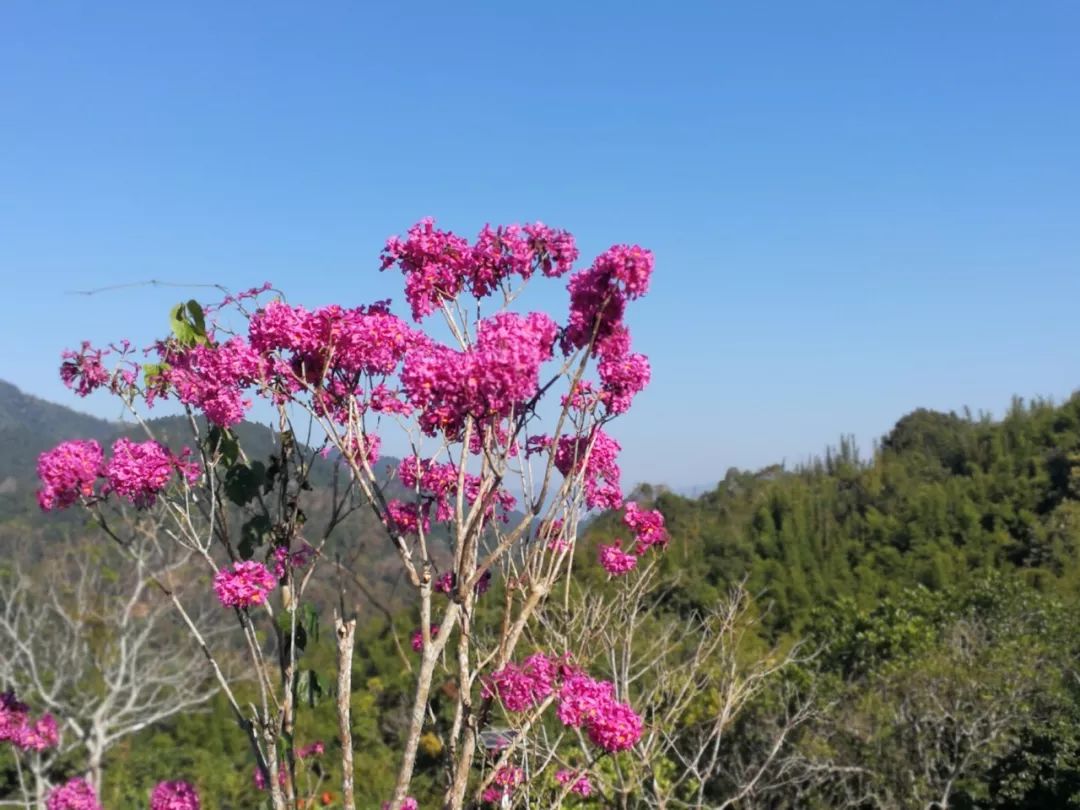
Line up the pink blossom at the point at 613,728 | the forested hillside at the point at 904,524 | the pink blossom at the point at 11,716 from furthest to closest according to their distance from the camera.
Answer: the forested hillside at the point at 904,524 → the pink blossom at the point at 11,716 → the pink blossom at the point at 613,728

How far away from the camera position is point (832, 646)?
11586 mm

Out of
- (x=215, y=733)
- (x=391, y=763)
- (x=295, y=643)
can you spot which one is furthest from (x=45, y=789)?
(x=295, y=643)

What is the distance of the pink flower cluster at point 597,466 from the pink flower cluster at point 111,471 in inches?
38.5

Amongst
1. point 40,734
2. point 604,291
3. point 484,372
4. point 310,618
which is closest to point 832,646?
point 40,734

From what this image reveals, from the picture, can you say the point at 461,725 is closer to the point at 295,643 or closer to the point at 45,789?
the point at 295,643

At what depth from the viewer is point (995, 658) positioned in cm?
951

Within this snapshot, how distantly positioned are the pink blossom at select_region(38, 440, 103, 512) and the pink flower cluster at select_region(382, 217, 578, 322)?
94cm

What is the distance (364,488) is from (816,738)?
8.84 m

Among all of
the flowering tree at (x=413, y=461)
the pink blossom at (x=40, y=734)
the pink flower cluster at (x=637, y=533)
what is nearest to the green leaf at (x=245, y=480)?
the flowering tree at (x=413, y=461)

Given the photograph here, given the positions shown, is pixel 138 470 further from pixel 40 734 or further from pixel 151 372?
pixel 40 734

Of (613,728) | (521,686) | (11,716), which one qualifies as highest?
(521,686)

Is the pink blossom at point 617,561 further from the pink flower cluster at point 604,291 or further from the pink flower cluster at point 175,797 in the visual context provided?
the pink flower cluster at point 175,797

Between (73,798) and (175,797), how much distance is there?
1711mm

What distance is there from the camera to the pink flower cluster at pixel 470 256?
2.17 m
